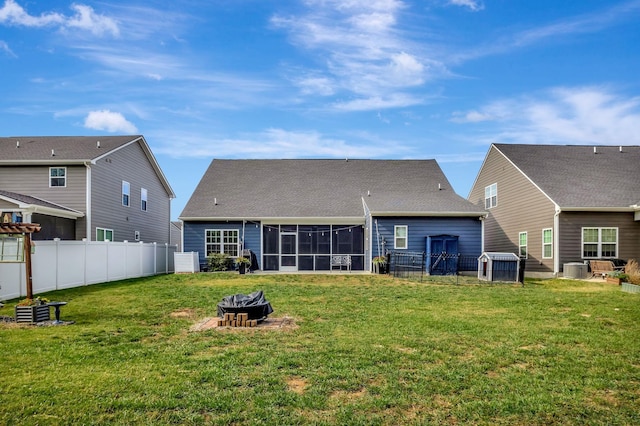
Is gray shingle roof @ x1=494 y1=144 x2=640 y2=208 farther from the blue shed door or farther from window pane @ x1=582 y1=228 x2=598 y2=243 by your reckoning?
the blue shed door

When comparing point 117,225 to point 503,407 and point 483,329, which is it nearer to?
point 483,329

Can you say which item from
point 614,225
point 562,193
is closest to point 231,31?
point 562,193

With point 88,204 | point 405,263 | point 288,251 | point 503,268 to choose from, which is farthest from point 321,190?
point 88,204

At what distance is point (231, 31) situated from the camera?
602 inches

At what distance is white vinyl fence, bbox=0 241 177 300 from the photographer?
42.3 feet

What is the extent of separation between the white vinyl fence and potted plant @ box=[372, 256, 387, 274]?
10.3 m

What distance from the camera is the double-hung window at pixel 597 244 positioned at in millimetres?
19703

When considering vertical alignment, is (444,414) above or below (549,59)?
below

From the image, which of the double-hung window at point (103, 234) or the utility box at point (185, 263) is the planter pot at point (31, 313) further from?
the double-hung window at point (103, 234)

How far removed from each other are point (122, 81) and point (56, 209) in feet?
18.9

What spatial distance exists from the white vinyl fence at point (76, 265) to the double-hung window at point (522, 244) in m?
17.9

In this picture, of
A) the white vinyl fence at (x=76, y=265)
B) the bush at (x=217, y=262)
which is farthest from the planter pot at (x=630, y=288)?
the white vinyl fence at (x=76, y=265)

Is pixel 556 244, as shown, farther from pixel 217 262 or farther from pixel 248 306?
pixel 248 306

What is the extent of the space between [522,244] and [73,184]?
21.3 meters
